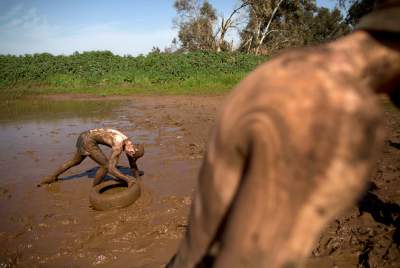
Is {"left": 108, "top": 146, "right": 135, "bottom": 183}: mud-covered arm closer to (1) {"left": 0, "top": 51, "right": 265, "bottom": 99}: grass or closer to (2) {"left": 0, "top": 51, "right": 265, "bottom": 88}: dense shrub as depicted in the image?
(1) {"left": 0, "top": 51, "right": 265, "bottom": 99}: grass

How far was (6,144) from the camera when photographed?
31.9ft

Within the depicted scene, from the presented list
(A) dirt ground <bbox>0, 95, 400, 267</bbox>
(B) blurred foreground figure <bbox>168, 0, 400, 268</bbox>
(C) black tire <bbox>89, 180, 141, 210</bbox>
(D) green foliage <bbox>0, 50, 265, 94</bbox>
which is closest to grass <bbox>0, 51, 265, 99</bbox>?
(D) green foliage <bbox>0, 50, 265, 94</bbox>

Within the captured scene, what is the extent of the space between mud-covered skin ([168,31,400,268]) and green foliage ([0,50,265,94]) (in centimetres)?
1982

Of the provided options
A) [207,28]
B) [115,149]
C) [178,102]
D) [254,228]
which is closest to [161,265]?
[115,149]

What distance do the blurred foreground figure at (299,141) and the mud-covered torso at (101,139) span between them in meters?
5.49

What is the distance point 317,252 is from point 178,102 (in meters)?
12.8

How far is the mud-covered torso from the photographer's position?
602cm

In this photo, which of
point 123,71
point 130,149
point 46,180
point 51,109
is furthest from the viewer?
point 123,71

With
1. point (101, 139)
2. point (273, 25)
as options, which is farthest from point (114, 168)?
point (273, 25)

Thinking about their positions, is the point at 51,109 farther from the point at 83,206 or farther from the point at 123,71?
the point at 83,206

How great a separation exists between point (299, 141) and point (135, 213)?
4812mm

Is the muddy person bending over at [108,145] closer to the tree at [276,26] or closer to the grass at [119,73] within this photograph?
the grass at [119,73]

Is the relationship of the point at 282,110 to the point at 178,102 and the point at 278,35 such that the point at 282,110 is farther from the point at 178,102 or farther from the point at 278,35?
the point at 278,35

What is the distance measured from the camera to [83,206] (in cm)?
555
